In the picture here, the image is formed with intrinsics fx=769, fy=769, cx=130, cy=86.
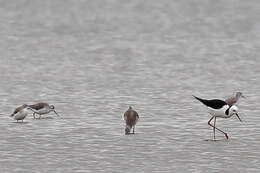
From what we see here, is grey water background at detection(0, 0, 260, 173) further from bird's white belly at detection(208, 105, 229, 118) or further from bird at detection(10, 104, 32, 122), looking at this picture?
bird's white belly at detection(208, 105, 229, 118)

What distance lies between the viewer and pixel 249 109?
2491cm

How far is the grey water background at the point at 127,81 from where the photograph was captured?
17031 millimetres

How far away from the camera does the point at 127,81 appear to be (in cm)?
3075

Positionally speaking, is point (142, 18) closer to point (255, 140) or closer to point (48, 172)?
point (255, 140)

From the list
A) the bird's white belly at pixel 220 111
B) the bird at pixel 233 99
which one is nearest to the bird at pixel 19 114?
the bird's white belly at pixel 220 111

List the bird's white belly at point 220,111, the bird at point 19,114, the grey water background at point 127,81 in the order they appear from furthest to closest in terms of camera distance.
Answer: the bird at point 19,114 < the bird's white belly at point 220,111 < the grey water background at point 127,81

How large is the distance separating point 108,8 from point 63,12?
2755 mm

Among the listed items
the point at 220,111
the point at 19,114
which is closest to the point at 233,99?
the point at 220,111

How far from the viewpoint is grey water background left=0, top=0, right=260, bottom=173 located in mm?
17031


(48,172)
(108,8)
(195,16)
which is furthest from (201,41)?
(48,172)

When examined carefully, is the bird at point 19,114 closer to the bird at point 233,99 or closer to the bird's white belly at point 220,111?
the bird's white belly at point 220,111

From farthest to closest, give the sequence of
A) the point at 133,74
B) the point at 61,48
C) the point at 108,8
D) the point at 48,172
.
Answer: the point at 108,8 → the point at 61,48 → the point at 133,74 → the point at 48,172

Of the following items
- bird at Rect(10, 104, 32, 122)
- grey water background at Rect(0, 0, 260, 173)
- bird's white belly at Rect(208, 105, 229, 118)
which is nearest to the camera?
grey water background at Rect(0, 0, 260, 173)

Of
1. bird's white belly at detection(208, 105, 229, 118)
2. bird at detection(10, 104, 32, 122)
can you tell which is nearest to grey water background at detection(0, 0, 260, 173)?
bird at detection(10, 104, 32, 122)
